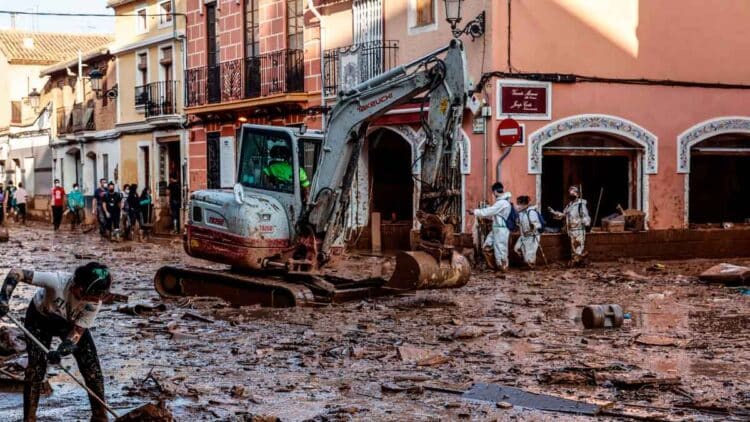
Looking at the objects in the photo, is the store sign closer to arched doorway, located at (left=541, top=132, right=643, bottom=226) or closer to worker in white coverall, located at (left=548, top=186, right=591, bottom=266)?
arched doorway, located at (left=541, top=132, right=643, bottom=226)

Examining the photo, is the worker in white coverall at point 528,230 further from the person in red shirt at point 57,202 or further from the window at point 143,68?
the person in red shirt at point 57,202

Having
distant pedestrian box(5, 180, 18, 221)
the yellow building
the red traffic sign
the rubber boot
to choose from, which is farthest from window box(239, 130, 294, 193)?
distant pedestrian box(5, 180, 18, 221)

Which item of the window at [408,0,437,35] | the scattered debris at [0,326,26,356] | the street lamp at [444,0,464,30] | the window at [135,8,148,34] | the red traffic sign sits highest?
the window at [135,8,148,34]

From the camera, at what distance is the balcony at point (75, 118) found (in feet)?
133

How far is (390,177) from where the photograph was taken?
2497 centimetres

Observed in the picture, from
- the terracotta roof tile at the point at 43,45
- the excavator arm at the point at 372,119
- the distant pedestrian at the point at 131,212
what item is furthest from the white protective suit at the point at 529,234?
the terracotta roof tile at the point at 43,45

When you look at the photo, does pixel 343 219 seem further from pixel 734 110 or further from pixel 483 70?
pixel 734 110

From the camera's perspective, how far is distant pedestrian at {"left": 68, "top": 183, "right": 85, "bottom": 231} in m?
39.0

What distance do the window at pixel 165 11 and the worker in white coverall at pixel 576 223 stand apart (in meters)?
18.1

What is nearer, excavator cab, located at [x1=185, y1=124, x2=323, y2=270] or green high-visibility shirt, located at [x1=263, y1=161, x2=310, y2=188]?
excavator cab, located at [x1=185, y1=124, x2=323, y2=270]

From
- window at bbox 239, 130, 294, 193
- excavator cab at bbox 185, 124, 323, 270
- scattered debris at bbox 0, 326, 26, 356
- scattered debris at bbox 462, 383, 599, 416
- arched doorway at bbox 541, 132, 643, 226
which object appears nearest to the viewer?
scattered debris at bbox 462, 383, 599, 416

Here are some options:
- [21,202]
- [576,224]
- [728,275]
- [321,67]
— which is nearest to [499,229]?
[576,224]

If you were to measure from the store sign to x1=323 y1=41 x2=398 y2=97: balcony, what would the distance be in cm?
327

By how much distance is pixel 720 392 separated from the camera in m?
8.52
